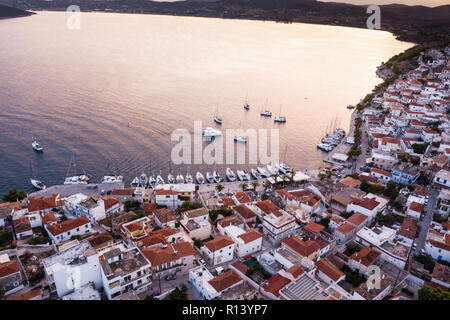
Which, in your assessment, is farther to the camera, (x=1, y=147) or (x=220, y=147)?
(x=220, y=147)

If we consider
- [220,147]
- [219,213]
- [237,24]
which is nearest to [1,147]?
[220,147]

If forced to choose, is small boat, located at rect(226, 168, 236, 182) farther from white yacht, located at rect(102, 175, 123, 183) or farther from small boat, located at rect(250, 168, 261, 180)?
white yacht, located at rect(102, 175, 123, 183)

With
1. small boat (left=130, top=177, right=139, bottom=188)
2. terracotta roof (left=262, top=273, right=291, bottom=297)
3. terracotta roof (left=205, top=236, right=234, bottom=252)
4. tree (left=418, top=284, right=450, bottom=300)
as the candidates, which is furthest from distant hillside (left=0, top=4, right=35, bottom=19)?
tree (left=418, top=284, right=450, bottom=300)

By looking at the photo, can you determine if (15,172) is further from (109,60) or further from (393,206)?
(109,60)

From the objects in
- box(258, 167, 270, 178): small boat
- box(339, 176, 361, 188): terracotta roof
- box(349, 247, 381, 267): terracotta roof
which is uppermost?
box(339, 176, 361, 188): terracotta roof

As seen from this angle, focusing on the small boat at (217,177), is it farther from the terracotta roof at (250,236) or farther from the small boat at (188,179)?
the terracotta roof at (250,236)

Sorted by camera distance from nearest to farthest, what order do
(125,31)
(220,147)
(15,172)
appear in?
(15,172) → (220,147) → (125,31)
